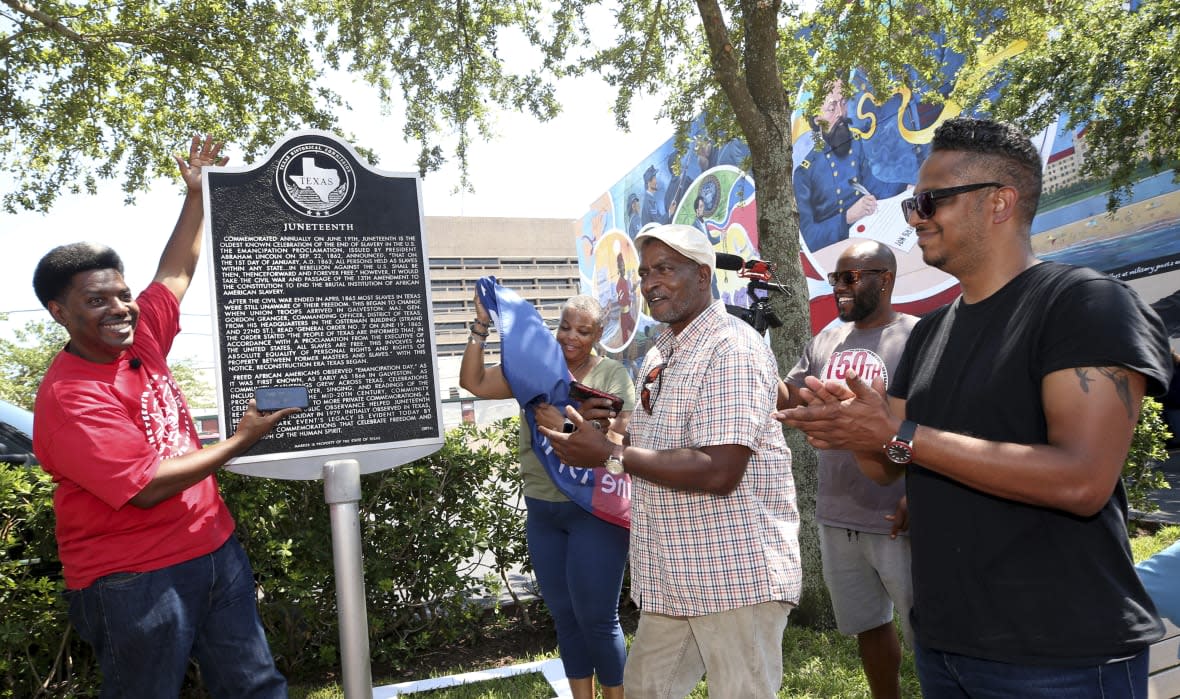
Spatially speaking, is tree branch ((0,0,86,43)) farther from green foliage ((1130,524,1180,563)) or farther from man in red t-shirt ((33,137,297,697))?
green foliage ((1130,524,1180,563))

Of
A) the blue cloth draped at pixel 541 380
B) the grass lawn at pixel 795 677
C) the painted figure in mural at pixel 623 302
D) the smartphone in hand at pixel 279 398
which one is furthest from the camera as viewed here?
the painted figure in mural at pixel 623 302

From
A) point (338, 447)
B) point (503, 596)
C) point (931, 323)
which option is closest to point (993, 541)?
point (931, 323)

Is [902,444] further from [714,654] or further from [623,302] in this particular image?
[623,302]

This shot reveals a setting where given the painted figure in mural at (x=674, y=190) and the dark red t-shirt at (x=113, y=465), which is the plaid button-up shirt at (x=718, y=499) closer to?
the dark red t-shirt at (x=113, y=465)

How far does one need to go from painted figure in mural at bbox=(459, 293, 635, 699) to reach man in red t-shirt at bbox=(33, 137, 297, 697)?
4.32ft

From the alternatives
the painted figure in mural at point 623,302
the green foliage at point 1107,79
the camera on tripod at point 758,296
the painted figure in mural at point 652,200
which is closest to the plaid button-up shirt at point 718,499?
the camera on tripod at point 758,296

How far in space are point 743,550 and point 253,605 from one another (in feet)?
6.42

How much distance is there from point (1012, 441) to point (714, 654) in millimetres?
1304

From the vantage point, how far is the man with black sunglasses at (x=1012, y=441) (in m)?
1.68

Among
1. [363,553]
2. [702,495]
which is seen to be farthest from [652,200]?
[702,495]

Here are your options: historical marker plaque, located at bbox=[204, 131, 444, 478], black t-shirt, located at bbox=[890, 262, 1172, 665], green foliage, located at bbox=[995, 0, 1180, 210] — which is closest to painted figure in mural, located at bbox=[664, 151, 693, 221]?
green foliage, located at bbox=[995, 0, 1180, 210]

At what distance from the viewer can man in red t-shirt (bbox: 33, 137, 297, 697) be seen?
2.71 metres

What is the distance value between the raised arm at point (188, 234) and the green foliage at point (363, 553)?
182cm

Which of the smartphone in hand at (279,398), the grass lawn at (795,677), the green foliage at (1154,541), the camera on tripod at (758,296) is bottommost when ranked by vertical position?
the green foliage at (1154,541)
